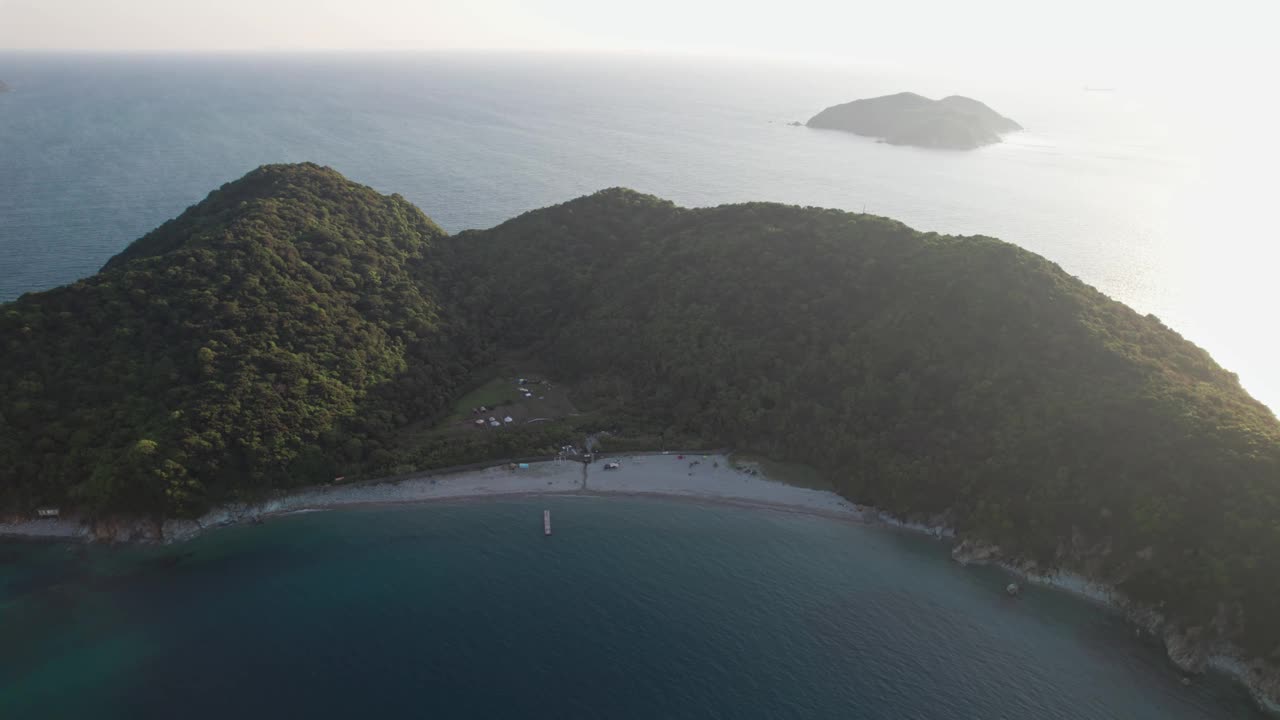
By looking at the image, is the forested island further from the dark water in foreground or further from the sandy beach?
the dark water in foreground

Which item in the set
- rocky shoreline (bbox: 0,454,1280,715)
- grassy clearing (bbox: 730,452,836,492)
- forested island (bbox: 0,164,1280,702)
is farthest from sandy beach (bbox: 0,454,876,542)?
forested island (bbox: 0,164,1280,702)

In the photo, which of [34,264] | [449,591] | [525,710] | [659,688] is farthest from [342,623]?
[34,264]

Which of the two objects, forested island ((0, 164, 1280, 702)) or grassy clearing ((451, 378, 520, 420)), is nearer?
forested island ((0, 164, 1280, 702))

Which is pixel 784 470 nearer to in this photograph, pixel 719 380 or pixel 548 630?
pixel 719 380

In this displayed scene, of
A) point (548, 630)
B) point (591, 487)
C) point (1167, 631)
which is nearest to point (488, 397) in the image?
point (591, 487)

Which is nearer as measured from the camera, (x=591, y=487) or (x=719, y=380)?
(x=591, y=487)

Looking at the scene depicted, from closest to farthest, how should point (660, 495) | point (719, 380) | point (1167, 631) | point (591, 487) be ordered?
point (1167, 631), point (660, 495), point (591, 487), point (719, 380)

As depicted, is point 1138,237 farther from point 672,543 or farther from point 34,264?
point 34,264
